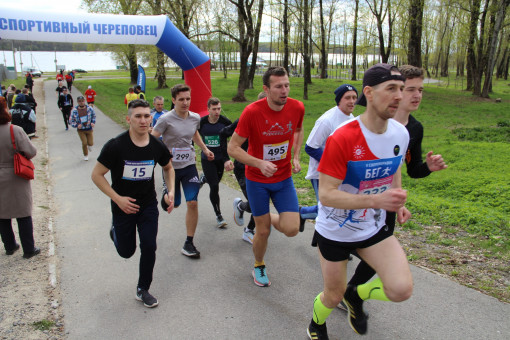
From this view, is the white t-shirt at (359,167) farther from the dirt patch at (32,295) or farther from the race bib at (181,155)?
the race bib at (181,155)

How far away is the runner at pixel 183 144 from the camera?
205 inches

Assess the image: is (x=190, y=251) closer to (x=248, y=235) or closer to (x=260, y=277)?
(x=248, y=235)

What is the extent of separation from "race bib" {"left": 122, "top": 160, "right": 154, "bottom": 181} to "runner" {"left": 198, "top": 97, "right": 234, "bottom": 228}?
2.18 meters

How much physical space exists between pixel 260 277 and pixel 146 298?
122 cm

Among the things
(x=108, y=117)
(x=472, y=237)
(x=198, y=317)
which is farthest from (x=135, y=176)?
(x=108, y=117)

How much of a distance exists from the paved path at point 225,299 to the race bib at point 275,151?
1.38 m

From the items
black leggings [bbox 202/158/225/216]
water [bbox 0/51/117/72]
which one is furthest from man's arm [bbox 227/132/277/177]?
water [bbox 0/51/117/72]

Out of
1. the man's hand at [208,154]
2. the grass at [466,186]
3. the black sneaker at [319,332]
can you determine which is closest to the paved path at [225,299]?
the black sneaker at [319,332]

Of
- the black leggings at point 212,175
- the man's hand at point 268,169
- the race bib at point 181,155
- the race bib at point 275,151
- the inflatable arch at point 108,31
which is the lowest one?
the black leggings at point 212,175

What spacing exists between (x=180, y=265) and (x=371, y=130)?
10.1ft

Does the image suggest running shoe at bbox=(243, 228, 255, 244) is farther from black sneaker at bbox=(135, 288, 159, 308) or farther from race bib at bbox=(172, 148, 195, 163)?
black sneaker at bbox=(135, 288, 159, 308)

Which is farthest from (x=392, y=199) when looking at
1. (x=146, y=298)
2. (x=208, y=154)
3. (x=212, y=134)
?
(x=212, y=134)

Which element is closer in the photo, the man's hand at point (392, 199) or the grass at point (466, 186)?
the man's hand at point (392, 199)

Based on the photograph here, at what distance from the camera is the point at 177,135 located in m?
5.40
